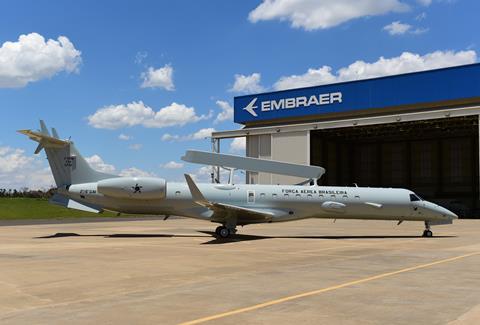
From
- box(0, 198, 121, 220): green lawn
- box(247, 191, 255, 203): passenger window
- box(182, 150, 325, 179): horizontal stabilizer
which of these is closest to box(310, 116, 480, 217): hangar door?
box(182, 150, 325, 179): horizontal stabilizer

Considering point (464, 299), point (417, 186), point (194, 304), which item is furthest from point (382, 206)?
point (417, 186)

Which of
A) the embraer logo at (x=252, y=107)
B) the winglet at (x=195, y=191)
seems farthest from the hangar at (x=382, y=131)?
the winglet at (x=195, y=191)

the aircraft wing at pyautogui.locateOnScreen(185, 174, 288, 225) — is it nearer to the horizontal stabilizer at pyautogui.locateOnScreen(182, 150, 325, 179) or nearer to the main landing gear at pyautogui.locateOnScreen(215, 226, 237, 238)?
the main landing gear at pyautogui.locateOnScreen(215, 226, 237, 238)

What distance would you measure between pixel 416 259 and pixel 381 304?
8.51m

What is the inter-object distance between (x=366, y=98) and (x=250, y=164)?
24.0 meters

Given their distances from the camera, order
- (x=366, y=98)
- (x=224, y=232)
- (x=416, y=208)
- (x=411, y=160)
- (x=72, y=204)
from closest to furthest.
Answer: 1. (x=224, y=232)
2. (x=72, y=204)
3. (x=416, y=208)
4. (x=366, y=98)
5. (x=411, y=160)

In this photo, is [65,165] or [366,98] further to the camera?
[366,98]

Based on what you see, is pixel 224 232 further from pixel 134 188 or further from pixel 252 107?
pixel 252 107

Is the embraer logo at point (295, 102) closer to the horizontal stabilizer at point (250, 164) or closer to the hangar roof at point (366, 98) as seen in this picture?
the hangar roof at point (366, 98)

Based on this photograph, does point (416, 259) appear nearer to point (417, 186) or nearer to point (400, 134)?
point (400, 134)

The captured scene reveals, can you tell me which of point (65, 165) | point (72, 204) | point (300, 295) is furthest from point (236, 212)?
point (300, 295)

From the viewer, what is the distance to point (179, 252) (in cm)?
1939

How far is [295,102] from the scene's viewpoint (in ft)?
207

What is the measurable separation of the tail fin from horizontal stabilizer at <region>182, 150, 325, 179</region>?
389 inches
